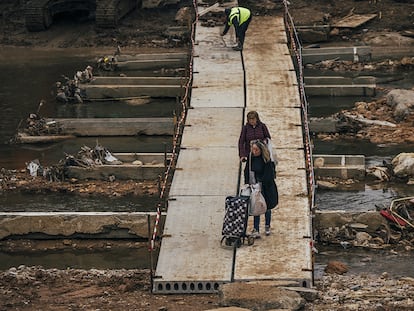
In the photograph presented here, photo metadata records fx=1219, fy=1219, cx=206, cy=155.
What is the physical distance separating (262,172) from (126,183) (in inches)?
219

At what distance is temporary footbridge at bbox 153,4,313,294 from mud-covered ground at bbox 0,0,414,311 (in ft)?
1.57

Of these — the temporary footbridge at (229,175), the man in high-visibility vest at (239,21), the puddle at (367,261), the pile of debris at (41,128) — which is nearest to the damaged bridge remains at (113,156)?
the pile of debris at (41,128)

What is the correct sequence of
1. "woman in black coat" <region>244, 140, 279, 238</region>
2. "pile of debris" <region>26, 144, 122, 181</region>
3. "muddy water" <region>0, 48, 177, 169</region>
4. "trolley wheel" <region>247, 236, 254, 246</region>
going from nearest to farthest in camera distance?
"woman in black coat" <region>244, 140, 279, 238</region>, "trolley wheel" <region>247, 236, 254, 246</region>, "pile of debris" <region>26, 144, 122, 181</region>, "muddy water" <region>0, 48, 177, 169</region>

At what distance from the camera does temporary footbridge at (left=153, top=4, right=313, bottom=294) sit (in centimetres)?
1538

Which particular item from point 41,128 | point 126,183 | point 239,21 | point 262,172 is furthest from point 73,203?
point 239,21

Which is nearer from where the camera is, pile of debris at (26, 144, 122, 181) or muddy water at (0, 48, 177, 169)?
pile of debris at (26, 144, 122, 181)

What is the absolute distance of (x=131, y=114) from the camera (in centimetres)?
2619

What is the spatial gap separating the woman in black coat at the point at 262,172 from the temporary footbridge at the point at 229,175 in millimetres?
541

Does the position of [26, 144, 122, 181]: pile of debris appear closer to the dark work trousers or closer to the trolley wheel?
the dark work trousers

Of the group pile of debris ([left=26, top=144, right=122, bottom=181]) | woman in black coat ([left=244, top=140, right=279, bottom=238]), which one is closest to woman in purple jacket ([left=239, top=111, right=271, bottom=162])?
woman in black coat ([left=244, top=140, right=279, bottom=238])

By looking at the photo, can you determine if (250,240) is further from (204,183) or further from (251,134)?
(204,183)

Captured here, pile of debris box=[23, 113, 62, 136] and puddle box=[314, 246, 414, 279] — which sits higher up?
pile of debris box=[23, 113, 62, 136]

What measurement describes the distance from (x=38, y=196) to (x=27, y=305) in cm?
597

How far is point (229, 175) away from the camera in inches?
734
